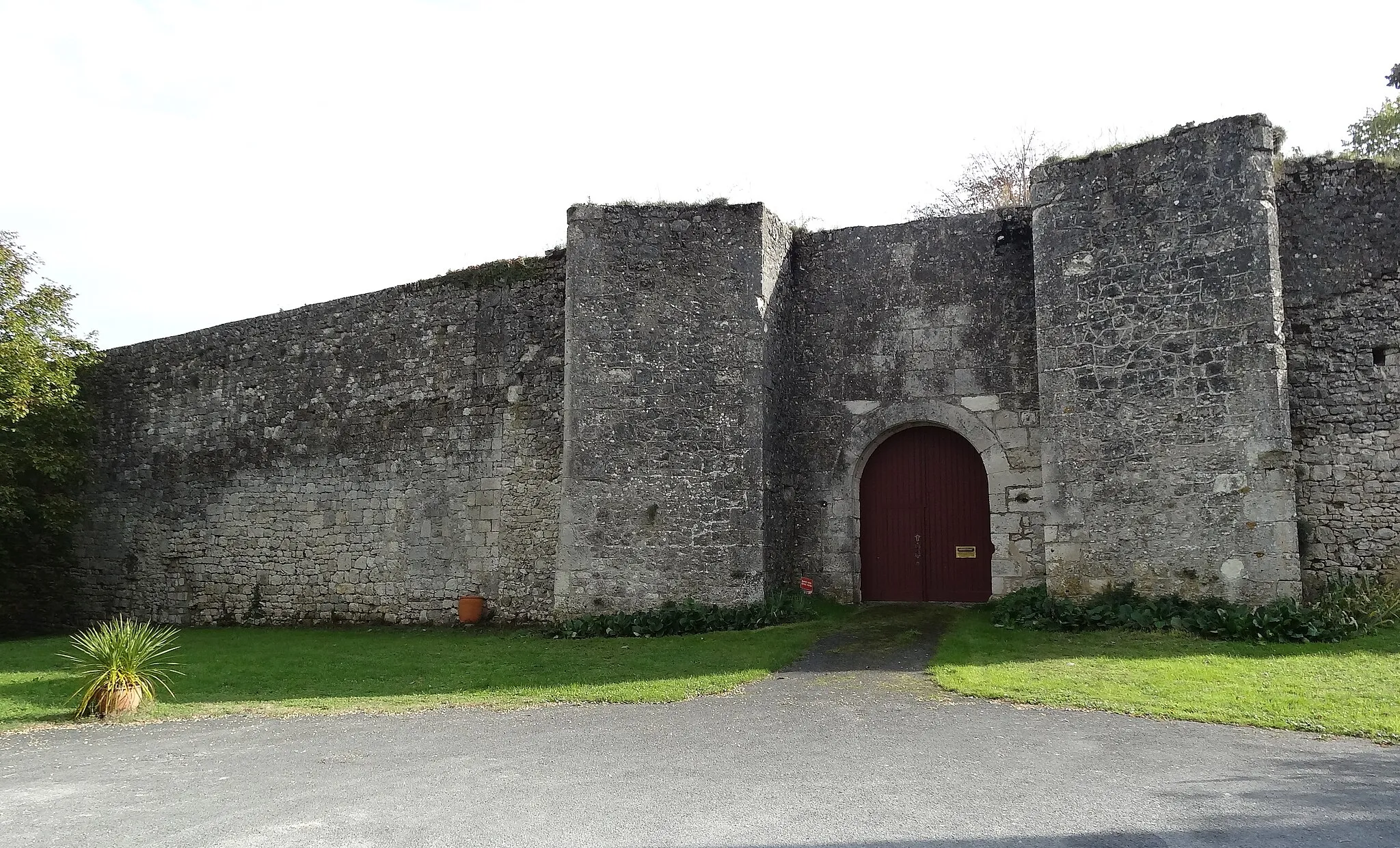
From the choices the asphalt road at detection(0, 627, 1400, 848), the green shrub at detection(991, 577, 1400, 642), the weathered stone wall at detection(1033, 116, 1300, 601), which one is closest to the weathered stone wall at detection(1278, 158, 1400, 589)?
the green shrub at detection(991, 577, 1400, 642)

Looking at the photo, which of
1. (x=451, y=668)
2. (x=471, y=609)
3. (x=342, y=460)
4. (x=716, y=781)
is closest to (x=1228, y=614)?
(x=716, y=781)

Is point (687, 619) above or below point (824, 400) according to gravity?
below

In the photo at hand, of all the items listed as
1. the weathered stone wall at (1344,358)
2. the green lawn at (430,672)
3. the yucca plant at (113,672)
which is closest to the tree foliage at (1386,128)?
the weathered stone wall at (1344,358)

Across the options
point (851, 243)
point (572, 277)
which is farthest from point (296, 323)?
point (851, 243)

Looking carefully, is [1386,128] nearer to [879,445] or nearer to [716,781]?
[879,445]

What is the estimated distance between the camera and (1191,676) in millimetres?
7758

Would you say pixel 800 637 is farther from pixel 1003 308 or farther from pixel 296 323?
pixel 296 323

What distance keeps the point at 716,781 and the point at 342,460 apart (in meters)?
10.7

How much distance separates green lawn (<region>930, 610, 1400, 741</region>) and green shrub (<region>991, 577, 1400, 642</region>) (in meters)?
0.19

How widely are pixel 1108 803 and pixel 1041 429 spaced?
634cm

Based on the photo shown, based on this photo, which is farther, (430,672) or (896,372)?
(896,372)

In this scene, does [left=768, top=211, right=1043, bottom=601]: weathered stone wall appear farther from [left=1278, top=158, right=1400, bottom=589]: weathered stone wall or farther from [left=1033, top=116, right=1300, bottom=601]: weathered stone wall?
[left=1278, top=158, right=1400, bottom=589]: weathered stone wall

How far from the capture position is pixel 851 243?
12.4 m

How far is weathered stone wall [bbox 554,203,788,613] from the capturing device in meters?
11.3
